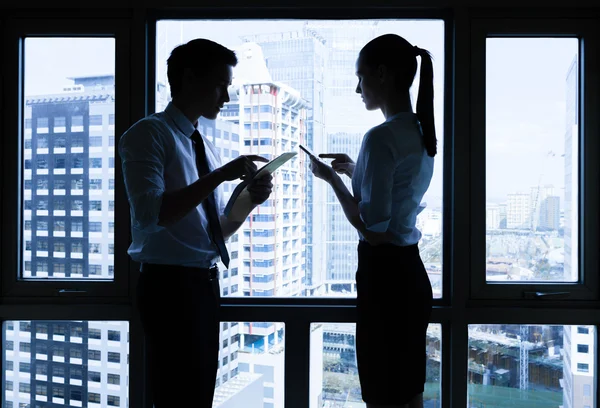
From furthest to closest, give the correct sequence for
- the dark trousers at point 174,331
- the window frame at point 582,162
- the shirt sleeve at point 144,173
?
1. the window frame at point 582,162
2. the dark trousers at point 174,331
3. the shirt sleeve at point 144,173

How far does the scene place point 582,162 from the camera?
1964 millimetres

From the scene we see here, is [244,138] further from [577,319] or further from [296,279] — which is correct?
[577,319]

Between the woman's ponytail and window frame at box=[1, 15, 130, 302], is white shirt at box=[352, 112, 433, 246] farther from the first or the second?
window frame at box=[1, 15, 130, 302]

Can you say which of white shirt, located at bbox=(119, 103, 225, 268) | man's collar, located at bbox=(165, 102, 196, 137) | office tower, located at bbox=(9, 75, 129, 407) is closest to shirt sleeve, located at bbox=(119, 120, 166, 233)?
white shirt, located at bbox=(119, 103, 225, 268)

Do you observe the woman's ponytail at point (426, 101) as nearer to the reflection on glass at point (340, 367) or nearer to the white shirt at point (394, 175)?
the white shirt at point (394, 175)

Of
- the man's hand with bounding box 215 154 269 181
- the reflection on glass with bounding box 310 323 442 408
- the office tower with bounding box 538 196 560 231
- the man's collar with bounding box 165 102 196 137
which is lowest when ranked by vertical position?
the reflection on glass with bounding box 310 323 442 408

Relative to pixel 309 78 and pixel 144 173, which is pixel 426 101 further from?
pixel 144 173

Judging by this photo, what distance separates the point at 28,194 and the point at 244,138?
91 cm

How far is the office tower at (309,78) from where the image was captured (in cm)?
196

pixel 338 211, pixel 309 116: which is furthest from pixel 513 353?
pixel 309 116

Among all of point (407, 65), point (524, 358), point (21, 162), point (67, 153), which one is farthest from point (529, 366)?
point (21, 162)

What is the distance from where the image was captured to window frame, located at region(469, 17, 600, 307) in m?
1.93

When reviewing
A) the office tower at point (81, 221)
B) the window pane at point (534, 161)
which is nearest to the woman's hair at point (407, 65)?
the window pane at point (534, 161)

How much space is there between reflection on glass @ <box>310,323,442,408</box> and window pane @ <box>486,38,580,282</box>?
405mm
